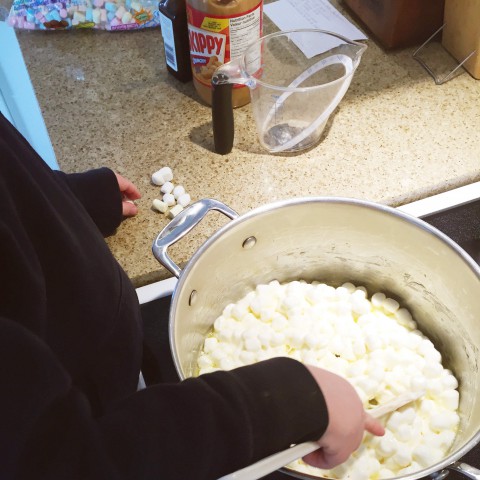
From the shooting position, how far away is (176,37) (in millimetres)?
1032

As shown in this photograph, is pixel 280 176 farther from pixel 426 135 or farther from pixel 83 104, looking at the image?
pixel 83 104

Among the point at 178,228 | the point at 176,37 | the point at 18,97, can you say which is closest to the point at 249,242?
the point at 178,228

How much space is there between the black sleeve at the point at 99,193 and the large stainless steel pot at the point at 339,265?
14cm

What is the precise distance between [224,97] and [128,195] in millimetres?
218

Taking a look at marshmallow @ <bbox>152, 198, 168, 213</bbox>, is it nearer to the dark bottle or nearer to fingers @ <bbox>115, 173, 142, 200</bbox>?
fingers @ <bbox>115, 173, 142, 200</bbox>

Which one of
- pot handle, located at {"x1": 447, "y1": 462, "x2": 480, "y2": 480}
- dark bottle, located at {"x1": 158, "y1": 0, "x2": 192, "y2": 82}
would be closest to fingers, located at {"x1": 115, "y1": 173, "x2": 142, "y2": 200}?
dark bottle, located at {"x1": 158, "y1": 0, "x2": 192, "y2": 82}

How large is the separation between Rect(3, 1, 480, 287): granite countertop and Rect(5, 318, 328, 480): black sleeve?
0.33m

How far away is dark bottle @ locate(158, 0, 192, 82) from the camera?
3.29 feet

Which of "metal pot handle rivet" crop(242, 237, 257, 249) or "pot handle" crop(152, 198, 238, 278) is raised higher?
"pot handle" crop(152, 198, 238, 278)

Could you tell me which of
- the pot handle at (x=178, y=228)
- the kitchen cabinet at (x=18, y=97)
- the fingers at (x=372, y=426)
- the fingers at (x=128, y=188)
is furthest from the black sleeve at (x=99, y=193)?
the fingers at (x=372, y=426)

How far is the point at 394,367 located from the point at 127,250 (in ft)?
1.40

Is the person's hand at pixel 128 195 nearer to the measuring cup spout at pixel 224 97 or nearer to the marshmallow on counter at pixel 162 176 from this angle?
the marshmallow on counter at pixel 162 176

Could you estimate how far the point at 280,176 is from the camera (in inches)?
38.2

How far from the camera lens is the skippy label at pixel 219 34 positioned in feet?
3.05
